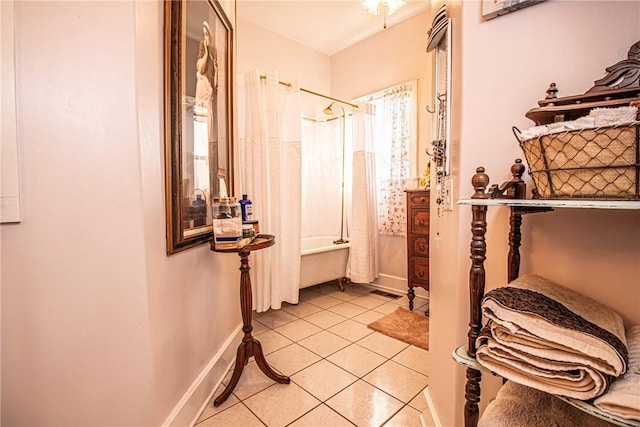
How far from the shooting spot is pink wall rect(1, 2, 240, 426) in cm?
98

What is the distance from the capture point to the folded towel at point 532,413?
27.2 inches

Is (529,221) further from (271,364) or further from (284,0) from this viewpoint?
(284,0)

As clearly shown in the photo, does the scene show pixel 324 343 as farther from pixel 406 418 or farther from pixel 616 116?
pixel 616 116

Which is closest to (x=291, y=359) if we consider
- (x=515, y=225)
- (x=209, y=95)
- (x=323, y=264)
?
(x=323, y=264)

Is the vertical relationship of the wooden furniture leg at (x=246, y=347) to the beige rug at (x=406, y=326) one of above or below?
above

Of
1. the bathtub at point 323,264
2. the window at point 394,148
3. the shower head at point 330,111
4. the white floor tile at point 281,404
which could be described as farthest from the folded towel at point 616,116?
the shower head at point 330,111

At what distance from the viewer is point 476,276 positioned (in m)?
0.80

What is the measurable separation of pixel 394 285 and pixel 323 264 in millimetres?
909

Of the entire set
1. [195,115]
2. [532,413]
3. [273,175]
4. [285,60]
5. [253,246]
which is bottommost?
[532,413]

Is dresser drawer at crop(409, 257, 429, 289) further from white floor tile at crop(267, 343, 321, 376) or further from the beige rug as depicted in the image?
white floor tile at crop(267, 343, 321, 376)

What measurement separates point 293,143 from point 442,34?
1666 mm

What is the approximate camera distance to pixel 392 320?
2.54m

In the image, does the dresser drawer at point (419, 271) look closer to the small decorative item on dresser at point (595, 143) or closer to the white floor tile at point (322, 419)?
the white floor tile at point (322, 419)

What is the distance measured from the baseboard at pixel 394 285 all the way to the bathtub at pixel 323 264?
1.50ft
